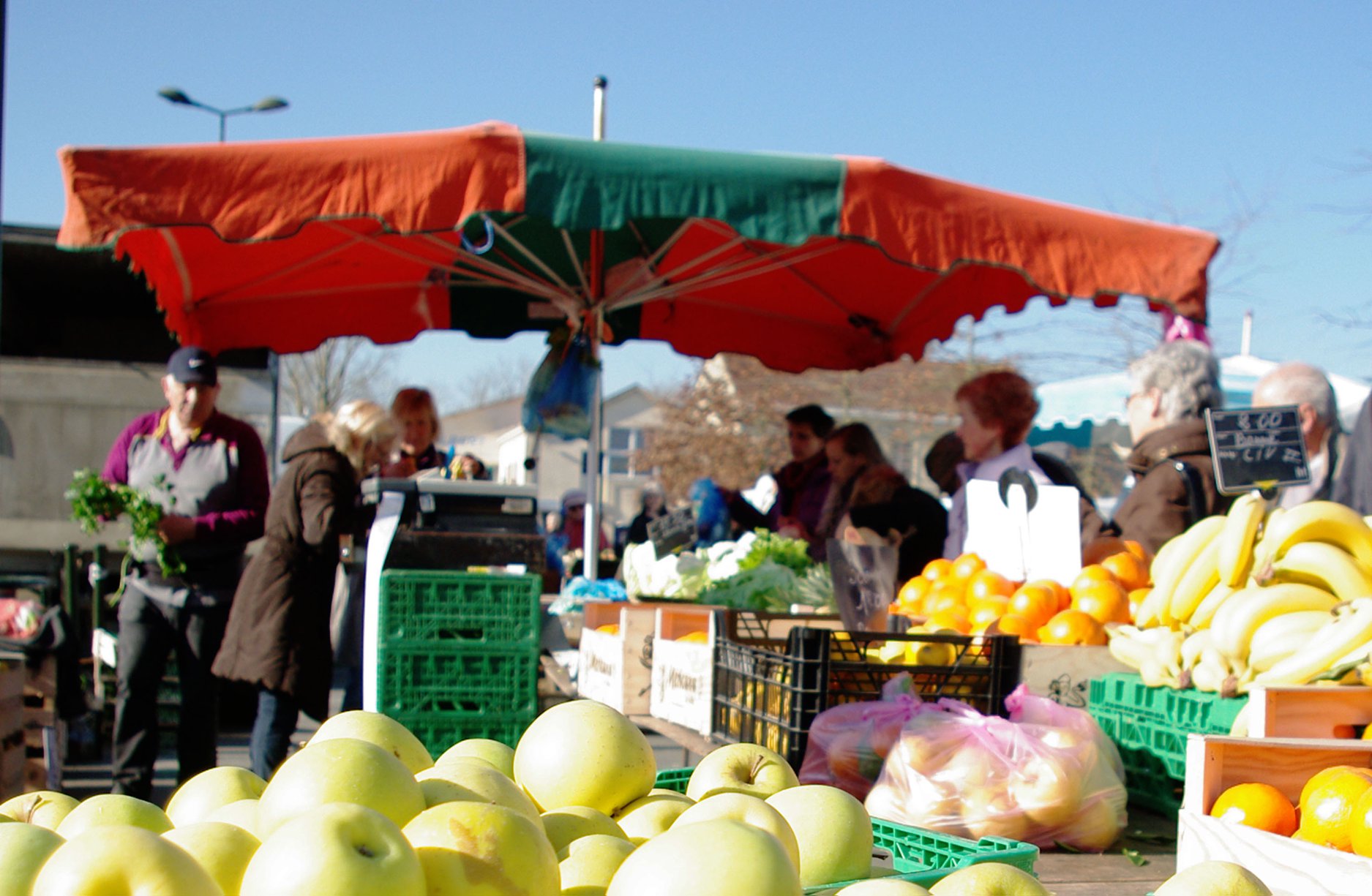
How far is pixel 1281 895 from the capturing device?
1.73 meters

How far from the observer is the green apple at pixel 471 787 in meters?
1.18

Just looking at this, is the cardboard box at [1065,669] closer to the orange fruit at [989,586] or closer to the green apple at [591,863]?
the orange fruit at [989,586]

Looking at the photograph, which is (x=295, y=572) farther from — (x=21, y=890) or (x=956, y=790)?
(x=21, y=890)

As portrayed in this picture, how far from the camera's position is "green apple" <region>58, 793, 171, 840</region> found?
48.0 inches

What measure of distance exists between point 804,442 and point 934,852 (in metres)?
5.54

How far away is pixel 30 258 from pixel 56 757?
3.98 metres

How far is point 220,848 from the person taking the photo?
104cm

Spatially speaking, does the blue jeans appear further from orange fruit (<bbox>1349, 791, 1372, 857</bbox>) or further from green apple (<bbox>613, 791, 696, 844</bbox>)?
orange fruit (<bbox>1349, 791, 1372, 857</bbox>)

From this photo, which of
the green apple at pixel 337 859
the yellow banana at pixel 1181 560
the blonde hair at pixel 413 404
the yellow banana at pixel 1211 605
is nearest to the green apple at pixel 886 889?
the green apple at pixel 337 859

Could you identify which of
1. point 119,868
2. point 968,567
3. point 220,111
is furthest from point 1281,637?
point 220,111

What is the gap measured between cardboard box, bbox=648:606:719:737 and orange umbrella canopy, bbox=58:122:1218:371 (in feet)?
4.34

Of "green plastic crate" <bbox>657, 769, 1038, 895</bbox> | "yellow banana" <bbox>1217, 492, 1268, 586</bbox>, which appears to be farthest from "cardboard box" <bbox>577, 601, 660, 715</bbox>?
"green plastic crate" <bbox>657, 769, 1038, 895</bbox>

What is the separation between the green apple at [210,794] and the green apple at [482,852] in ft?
1.36

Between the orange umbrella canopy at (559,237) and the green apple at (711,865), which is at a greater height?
the orange umbrella canopy at (559,237)
